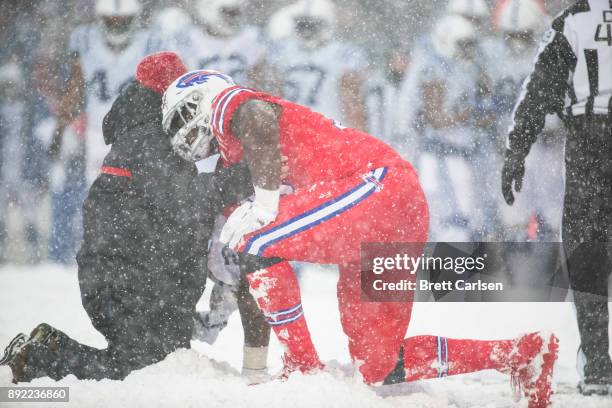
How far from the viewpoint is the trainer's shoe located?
1.66 meters

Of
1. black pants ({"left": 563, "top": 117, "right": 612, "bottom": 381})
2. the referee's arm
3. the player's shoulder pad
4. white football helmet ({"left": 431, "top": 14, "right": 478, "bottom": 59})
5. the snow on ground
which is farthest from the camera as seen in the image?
white football helmet ({"left": 431, "top": 14, "right": 478, "bottom": 59})

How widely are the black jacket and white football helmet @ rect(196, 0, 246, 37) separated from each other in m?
0.56

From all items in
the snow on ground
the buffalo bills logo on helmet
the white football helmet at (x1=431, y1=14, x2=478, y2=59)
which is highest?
the white football helmet at (x1=431, y1=14, x2=478, y2=59)

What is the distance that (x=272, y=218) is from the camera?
1654 mm

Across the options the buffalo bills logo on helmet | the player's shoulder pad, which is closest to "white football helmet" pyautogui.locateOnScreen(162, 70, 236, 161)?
the buffalo bills logo on helmet

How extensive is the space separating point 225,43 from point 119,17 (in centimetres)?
41

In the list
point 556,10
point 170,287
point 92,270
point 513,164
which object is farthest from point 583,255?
point 92,270

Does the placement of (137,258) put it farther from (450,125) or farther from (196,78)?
(450,125)

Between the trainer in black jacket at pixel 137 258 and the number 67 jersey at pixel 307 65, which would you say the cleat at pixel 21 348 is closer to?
the trainer in black jacket at pixel 137 258

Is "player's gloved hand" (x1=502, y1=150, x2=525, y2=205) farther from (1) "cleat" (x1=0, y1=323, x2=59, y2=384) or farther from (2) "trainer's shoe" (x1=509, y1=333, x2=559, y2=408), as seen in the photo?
(1) "cleat" (x1=0, y1=323, x2=59, y2=384)

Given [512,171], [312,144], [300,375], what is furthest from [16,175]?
[512,171]

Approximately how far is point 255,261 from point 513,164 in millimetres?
1091

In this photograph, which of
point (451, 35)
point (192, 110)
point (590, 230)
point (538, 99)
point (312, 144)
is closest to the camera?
point (312, 144)

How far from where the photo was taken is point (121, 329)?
6.39ft
